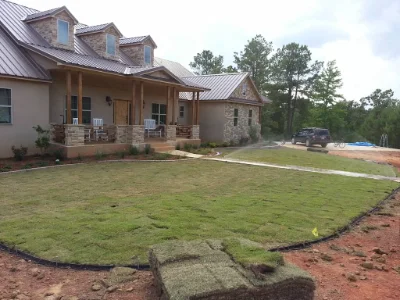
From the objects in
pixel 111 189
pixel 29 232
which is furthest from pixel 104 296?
pixel 111 189

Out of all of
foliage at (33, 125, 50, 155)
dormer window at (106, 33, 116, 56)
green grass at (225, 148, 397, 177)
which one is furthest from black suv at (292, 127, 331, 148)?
foliage at (33, 125, 50, 155)

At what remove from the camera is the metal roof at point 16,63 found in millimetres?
12984

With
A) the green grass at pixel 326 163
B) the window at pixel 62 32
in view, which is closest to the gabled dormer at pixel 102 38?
the window at pixel 62 32

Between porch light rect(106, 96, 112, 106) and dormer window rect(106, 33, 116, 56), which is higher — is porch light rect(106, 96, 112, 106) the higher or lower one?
the lower one

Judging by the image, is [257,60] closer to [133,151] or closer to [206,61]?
[206,61]

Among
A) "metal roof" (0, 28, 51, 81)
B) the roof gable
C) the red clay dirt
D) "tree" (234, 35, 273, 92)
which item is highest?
"tree" (234, 35, 273, 92)

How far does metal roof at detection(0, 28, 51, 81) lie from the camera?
1298 cm

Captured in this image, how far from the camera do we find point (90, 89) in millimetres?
17125

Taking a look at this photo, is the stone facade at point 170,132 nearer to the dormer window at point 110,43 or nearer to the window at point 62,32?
A: the dormer window at point 110,43

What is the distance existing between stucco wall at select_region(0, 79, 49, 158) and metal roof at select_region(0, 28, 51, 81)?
38 centimetres

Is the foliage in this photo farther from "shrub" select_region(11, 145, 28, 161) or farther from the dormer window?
the dormer window

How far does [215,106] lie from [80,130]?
12.1 m

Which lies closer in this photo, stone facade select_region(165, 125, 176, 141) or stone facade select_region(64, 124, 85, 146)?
stone facade select_region(64, 124, 85, 146)

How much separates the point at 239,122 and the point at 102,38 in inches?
456
